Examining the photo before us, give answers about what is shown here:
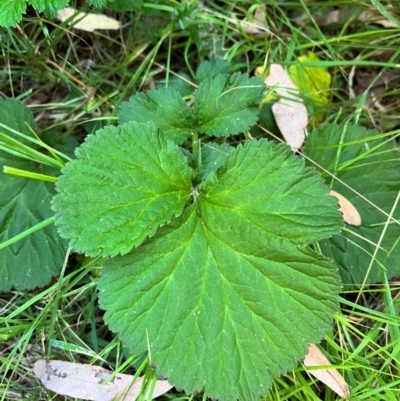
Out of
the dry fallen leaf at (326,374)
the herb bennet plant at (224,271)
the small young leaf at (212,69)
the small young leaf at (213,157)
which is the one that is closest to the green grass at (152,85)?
the dry fallen leaf at (326,374)

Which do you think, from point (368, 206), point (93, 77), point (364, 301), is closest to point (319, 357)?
point (364, 301)

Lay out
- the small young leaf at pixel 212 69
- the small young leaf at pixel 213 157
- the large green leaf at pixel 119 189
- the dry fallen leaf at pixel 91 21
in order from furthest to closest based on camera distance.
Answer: the dry fallen leaf at pixel 91 21, the small young leaf at pixel 212 69, the small young leaf at pixel 213 157, the large green leaf at pixel 119 189

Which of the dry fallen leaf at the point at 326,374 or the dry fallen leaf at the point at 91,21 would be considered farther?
the dry fallen leaf at the point at 91,21

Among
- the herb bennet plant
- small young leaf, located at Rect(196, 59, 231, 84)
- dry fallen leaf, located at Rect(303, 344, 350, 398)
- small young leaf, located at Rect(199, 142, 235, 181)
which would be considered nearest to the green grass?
dry fallen leaf, located at Rect(303, 344, 350, 398)

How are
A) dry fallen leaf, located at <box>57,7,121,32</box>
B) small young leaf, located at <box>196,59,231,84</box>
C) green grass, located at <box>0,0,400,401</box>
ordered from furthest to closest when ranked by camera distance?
dry fallen leaf, located at <box>57,7,121,32</box> < small young leaf, located at <box>196,59,231,84</box> < green grass, located at <box>0,0,400,401</box>

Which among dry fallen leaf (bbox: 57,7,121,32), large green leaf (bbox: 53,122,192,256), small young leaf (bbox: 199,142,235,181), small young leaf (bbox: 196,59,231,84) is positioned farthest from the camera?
dry fallen leaf (bbox: 57,7,121,32)

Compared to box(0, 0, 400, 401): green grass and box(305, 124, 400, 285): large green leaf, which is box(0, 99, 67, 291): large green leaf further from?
box(305, 124, 400, 285): large green leaf

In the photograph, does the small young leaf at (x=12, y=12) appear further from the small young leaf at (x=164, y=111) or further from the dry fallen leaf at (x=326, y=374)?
the dry fallen leaf at (x=326, y=374)

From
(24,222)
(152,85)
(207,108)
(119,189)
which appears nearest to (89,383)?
(24,222)
